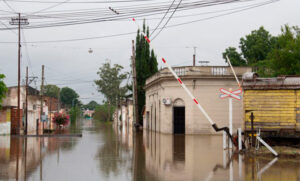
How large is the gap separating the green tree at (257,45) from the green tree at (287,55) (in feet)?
100

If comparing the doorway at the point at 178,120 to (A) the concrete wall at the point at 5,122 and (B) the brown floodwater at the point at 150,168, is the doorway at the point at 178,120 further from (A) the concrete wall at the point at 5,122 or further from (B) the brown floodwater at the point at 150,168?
(B) the brown floodwater at the point at 150,168

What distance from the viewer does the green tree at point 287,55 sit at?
3512 cm

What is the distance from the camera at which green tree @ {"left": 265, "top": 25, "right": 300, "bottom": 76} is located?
35125 mm

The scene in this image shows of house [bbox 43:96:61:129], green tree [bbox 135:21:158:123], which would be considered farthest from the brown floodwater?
house [bbox 43:96:61:129]

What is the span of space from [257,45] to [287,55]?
33.3m

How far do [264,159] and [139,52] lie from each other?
39025 mm

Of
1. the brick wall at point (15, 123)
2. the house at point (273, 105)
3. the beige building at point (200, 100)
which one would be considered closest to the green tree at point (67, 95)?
the brick wall at point (15, 123)

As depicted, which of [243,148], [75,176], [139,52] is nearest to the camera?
[75,176]

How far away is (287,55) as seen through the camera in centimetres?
3569

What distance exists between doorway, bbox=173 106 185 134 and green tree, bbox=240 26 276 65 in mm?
33960

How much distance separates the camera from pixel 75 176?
12117 millimetres

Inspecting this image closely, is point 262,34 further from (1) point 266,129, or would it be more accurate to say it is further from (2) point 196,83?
(1) point 266,129

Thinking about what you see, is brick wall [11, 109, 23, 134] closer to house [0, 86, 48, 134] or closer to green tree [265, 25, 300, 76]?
house [0, 86, 48, 134]

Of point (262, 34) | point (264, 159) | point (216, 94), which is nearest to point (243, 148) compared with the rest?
point (264, 159)
